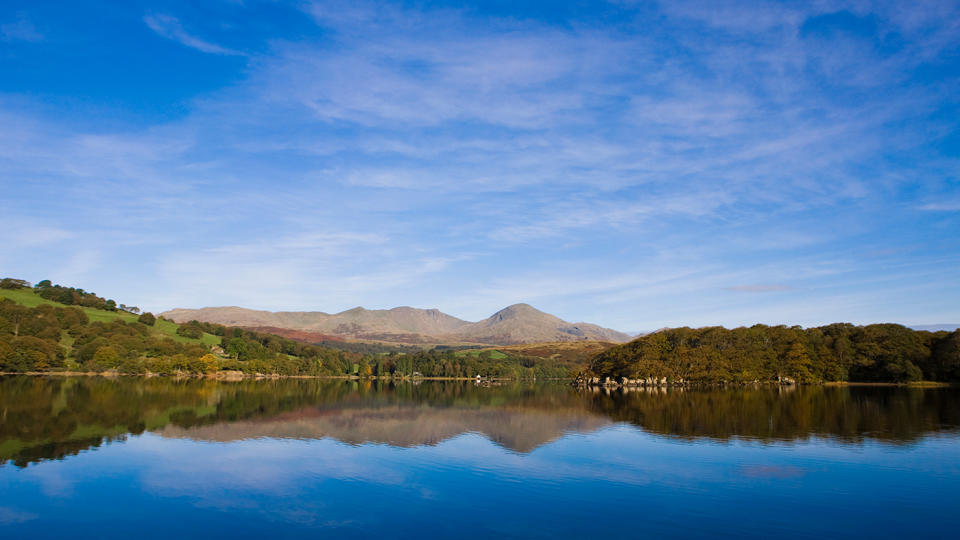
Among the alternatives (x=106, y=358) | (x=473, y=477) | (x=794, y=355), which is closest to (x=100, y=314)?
(x=106, y=358)

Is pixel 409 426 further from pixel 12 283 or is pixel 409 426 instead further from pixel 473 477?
pixel 12 283

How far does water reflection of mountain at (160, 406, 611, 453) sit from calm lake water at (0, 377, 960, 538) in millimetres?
360

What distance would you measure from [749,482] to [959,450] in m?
19.2

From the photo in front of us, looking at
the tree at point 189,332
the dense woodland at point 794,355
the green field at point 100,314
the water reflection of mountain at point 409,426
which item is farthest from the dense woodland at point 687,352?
the water reflection of mountain at point 409,426

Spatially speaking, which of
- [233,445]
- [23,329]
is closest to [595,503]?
[233,445]

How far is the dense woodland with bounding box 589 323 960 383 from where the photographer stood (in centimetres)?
12056

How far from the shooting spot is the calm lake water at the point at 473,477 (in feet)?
66.6

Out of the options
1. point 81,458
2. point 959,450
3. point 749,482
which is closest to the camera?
point 749,482

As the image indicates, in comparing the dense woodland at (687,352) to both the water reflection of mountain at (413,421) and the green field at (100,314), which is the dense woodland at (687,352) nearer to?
the green field at (100,314)

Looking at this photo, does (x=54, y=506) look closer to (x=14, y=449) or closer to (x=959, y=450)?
(x=14, y=449)

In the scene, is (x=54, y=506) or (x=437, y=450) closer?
(x=54, y=506)

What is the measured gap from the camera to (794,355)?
129375 millimetres

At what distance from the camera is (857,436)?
40531 millimetres

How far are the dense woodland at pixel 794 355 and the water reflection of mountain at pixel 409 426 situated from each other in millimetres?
74094
